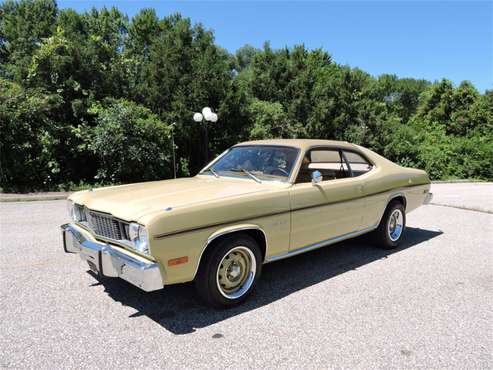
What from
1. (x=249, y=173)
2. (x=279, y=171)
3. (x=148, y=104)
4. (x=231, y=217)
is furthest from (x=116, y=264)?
(x=148, y=104)

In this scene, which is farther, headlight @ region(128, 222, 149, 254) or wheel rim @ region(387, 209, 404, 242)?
wheel rim @ region(387, 209, 404, 242)

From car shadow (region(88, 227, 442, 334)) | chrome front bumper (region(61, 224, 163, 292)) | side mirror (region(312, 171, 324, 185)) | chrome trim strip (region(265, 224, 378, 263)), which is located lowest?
car shadow (region(88, 227, 442, 334))

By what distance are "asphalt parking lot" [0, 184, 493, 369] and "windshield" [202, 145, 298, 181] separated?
4.10 feet

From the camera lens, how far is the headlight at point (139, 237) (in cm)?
312

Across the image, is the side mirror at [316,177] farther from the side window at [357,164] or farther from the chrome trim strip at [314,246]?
the side window at [357,164]

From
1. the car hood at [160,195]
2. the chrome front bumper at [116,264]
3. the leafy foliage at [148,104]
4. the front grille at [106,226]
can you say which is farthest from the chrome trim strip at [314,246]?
the leafy foliage at [148,104]

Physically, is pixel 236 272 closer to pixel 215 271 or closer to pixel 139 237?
pixel 215 271

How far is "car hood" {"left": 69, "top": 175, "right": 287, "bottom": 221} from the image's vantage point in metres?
3.33

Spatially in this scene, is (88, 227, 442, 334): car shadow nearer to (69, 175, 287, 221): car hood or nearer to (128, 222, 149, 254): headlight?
(128, 222, 149, 254): headlight

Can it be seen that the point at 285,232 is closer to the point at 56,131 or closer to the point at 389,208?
the point at 389,208

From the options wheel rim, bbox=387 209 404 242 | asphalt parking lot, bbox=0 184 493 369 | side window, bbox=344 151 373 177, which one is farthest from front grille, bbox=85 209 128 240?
wheel rim, bbox=387 209 404 242

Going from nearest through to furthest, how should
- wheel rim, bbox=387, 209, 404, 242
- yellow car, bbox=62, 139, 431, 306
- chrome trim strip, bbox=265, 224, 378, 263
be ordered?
yellow car, bbox=62, 139, 431, 306 < chrome trim strip, bbox=265, 224, 378, 263 < wheel rim, bbox=387, 209, 404, 242

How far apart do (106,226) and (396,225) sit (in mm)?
4320

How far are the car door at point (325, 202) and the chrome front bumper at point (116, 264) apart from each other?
5.36 feet
